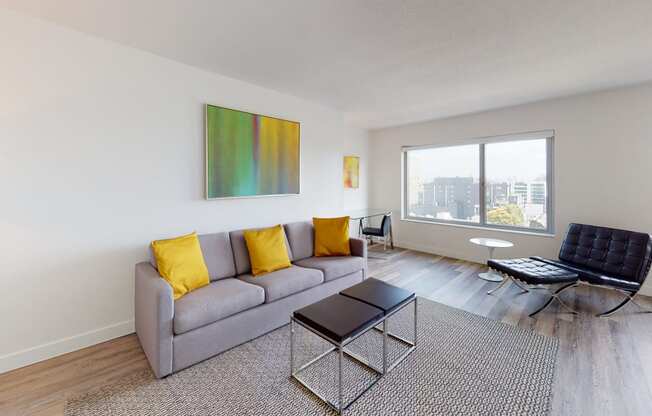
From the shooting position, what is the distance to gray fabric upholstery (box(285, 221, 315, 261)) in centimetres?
336

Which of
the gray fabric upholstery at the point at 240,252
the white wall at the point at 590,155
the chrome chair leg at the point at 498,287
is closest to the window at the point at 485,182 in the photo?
the white wall at the point at 590,155

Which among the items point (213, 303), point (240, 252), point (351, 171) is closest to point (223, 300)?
point (213, 303)

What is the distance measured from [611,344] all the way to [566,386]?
91cm

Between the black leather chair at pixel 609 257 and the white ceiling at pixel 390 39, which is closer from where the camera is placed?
the white ceiling at pixel 390 39

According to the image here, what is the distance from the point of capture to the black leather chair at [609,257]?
9.19 ft

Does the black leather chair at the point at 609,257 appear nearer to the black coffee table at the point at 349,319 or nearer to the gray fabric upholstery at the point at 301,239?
the black coffee table at the point at 349,319

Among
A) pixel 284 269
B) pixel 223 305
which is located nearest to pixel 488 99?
pixel 284 269

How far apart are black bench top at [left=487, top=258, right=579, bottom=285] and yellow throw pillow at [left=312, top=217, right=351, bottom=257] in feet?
5.85

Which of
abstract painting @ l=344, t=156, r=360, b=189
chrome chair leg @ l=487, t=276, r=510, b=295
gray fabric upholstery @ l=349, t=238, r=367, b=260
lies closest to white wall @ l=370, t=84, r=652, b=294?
chrome chair leg @ l=487, t=276, r=510, b=295

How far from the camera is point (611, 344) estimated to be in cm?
232

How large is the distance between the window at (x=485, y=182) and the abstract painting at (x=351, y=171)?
100cm

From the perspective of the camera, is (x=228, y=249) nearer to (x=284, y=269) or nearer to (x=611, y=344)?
(x=284, y=269)

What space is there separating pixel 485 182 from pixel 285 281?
389 centimetres

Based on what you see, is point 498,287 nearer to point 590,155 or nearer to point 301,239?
point 590,155
